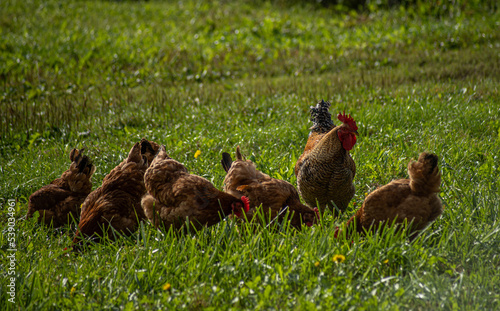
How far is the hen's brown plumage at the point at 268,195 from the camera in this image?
404 cm

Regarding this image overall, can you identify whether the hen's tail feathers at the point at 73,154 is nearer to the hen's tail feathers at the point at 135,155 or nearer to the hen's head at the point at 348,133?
the hen's tail feathers at the point at 135,155

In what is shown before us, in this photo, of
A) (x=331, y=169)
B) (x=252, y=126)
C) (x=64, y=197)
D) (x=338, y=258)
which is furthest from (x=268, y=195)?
(x=252, y=126)

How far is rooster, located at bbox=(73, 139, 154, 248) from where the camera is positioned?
420cm

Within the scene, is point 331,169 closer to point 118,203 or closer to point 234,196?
point 234,196

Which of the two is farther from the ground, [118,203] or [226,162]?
[226,162]

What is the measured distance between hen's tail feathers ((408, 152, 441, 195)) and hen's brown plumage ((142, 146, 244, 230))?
5.05 feet

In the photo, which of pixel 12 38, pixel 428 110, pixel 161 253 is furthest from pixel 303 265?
pixel 12 38

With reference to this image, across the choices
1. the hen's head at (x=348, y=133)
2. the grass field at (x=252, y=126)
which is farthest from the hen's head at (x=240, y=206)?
the hen's head at (x=348, y=133)

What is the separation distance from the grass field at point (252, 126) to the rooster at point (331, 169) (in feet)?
0.93

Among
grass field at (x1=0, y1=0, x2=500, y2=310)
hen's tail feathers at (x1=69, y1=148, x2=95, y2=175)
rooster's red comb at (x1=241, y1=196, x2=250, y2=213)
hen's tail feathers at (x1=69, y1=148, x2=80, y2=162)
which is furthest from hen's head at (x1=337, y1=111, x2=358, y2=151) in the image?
hen's tail feathers at (x1=69, y1=148, x2=80, y2=162)

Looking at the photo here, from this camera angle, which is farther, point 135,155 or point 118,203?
point 135,155

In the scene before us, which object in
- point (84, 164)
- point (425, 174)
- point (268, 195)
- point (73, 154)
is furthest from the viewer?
point (73, 154)

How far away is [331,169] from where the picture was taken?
4.25 m

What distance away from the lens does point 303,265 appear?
3.09 meters
